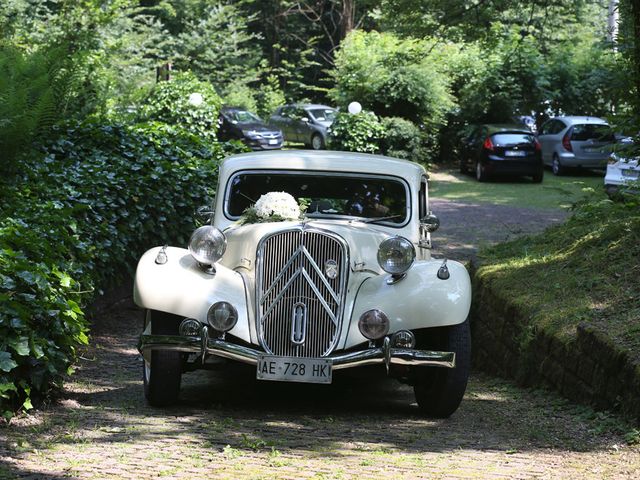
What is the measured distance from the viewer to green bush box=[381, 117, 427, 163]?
2841cm

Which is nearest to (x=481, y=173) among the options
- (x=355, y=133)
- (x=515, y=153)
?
(x=515, y=153)

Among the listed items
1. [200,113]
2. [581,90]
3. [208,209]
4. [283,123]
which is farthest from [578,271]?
[283,123]

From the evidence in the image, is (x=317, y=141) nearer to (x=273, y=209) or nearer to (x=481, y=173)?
(x=481, y=173)

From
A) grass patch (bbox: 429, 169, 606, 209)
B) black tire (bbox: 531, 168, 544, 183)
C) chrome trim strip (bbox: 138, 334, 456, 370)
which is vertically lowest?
grass patch (bbox: 429, 169, 606, 209)

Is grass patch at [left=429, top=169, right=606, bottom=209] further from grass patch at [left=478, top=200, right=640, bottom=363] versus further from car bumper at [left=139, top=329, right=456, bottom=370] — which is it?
car bumper at [left=139, top=329, right=456, bottom=370]

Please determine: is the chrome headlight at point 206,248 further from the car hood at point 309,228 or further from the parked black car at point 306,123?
the parked black car at point 306,123

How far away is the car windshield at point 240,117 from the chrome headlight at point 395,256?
94.6 feet

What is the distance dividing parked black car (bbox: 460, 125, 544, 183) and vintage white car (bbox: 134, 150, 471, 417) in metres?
19.8

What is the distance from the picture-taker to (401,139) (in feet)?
93.8

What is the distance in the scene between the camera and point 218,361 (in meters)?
6.83

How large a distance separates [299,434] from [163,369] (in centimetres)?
108

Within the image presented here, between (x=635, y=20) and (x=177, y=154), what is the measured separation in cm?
599

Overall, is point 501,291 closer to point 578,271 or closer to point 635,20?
point 578,271

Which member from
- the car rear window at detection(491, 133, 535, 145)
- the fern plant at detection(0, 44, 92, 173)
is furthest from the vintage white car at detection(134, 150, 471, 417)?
the car rear window at detection(491, 133, 535, 145)
